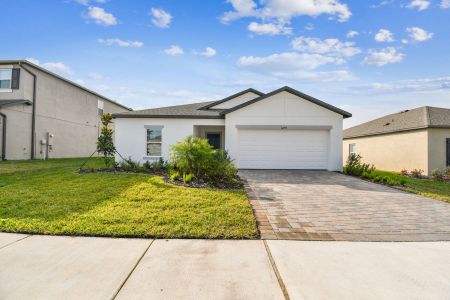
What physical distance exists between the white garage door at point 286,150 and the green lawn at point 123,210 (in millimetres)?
5828

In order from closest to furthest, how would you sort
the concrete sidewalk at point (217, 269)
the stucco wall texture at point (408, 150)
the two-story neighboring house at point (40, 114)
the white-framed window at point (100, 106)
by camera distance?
1. the concrete sidewalk at point (217, 269)
2. the stucco wall texture at point (408, 150)
3. the two-story neighboring house at point (40, 114)
4. the white-framed window at point (100, 106)

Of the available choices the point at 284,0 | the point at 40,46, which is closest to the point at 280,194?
the point at 284,0

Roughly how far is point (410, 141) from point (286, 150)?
965cm

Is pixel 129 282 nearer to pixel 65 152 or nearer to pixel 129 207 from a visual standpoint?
pixel 129 207

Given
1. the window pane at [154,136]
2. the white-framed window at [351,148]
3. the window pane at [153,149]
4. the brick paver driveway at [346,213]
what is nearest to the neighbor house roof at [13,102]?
the window pane at [154,136]

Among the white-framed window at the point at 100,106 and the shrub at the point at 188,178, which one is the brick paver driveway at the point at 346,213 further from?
the white-framed window at the point at 100,106

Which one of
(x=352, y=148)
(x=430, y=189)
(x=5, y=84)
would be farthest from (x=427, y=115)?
(x=5, y=84)

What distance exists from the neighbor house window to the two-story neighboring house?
10.2 metres

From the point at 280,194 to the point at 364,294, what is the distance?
458cm

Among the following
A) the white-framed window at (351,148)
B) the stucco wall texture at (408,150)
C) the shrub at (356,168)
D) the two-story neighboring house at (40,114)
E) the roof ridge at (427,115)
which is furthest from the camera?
the white-framed window at (351,148)

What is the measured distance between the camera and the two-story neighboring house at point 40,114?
1552 centimetres

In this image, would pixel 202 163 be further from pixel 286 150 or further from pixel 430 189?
pixel 430 189

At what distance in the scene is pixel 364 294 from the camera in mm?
2543

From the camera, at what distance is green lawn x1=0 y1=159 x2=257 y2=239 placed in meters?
4.18
